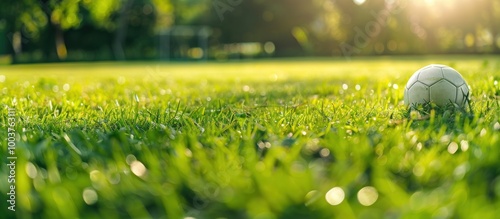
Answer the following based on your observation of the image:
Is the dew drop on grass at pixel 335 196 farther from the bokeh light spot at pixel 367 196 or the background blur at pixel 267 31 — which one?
the background blur at pixel 267 31

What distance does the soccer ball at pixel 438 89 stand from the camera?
3.42 meters

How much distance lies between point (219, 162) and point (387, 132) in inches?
34.4

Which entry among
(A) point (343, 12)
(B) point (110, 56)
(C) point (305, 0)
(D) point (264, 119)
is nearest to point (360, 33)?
(A) point (343, 12)

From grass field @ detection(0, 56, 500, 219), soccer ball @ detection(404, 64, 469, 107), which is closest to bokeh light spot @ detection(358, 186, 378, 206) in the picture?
grass field @ detection(0, 56, 500, 219)

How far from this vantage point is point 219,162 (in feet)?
6.13

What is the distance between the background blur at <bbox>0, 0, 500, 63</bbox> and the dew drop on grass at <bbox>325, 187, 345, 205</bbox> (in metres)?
31.9

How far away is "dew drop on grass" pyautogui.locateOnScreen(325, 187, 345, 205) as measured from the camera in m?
1.46

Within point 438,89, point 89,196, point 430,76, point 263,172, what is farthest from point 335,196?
point 430,76

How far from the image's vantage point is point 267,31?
42.9 metres

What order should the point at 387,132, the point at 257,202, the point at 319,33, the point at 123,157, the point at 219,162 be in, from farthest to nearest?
the point at 319,33 → the point at 387,132 → the point at 123,157 → the point at 219,162 → the point at 257,202

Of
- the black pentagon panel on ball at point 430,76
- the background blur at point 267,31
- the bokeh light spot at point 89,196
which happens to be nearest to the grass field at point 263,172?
the bokeh light spot at point 89,196

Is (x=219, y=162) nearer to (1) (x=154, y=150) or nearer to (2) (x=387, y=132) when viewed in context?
(1) (x=154, y=150)

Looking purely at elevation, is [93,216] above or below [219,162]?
below

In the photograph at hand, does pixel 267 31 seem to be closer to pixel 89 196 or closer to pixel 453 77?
pixel 453 77
